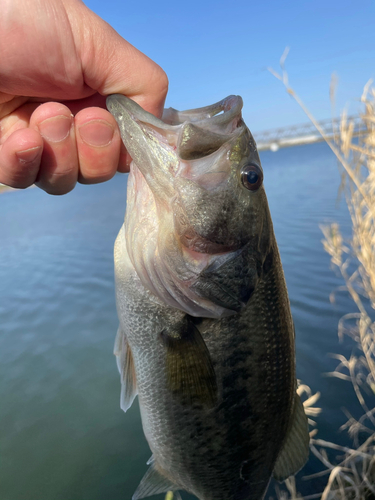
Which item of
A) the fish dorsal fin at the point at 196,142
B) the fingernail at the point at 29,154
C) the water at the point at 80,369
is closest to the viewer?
the fish dorsal fin at the point at 196,142

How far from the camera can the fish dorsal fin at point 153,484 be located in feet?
6.50

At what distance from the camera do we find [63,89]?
5.54 ft

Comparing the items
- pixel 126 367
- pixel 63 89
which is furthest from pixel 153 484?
pixel 63 89

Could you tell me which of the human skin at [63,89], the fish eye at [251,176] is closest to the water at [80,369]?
the human skin at [63,89]

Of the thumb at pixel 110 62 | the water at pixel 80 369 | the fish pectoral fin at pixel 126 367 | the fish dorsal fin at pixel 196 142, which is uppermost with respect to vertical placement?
the thumb at pixel 110 62

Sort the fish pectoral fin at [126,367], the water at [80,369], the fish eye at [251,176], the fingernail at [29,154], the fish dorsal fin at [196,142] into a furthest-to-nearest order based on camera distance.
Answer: the water at [80,369], the fish pectoral fin at [126,367], the fingernail at [29,154], the fish eye at [251,176], the fish dorsal fin at [196,142]

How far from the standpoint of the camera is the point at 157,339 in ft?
5.80

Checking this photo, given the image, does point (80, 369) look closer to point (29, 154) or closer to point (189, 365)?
point (189, 365)

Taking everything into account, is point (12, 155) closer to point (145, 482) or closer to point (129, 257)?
point (129, 257)

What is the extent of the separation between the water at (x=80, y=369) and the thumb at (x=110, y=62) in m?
3.71

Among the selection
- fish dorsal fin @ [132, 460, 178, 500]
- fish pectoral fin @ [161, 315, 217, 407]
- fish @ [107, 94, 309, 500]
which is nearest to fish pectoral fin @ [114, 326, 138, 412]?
fish @ [107, 94, 309, 500]

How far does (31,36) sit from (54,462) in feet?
13.5

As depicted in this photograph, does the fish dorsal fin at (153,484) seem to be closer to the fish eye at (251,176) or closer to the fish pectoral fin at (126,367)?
the fish pectoral fin at (126,367)

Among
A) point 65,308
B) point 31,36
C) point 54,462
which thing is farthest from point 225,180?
point 65,308
